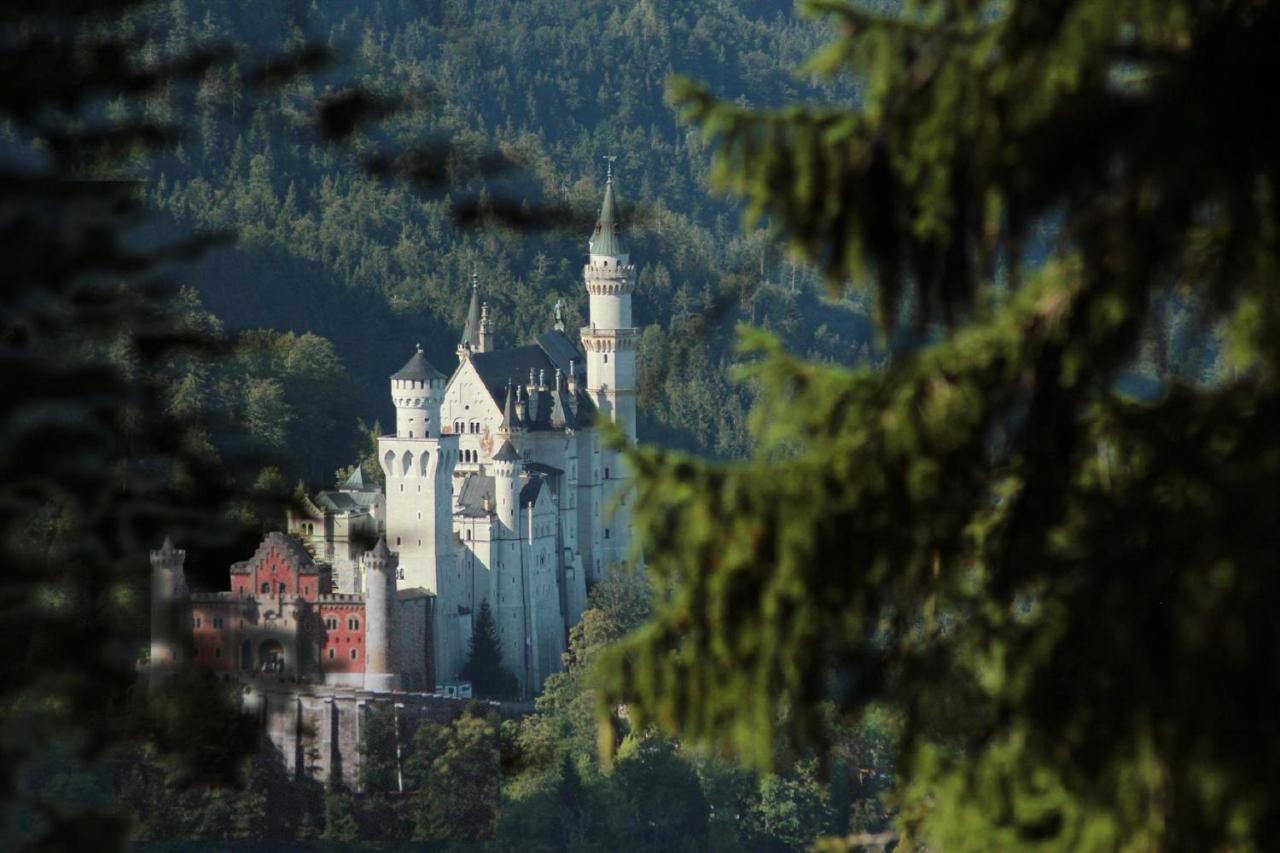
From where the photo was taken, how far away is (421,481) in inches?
2603

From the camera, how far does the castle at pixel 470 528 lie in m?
60.9

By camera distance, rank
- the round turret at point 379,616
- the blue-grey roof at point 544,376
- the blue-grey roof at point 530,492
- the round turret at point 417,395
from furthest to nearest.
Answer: the blue-grey roof at point 544,376 → the blue-grey roof at point 530,492 → the round turret at point 417,395 → the round turret at point 379,616

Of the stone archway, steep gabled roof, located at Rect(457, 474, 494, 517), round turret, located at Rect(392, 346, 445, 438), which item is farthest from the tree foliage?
round turret, located at Rect(392, 346, 445, 438)

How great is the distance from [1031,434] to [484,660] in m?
62.3

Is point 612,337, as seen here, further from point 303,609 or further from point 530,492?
point 303,609

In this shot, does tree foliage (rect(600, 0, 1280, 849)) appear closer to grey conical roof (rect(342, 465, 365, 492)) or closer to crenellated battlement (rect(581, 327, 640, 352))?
grey conical roof (rect(342, 465, 365, 492))

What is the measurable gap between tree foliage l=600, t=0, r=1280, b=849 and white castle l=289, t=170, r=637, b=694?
5512cm

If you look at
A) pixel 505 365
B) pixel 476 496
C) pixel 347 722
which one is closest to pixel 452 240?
pixel 505 365

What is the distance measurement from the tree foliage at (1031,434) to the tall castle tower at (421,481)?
5814 centimetres

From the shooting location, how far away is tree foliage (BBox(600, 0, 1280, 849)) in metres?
4.60

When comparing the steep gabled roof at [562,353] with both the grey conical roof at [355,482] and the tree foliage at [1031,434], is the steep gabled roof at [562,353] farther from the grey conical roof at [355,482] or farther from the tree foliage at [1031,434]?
the tree foliage at [1031,434]

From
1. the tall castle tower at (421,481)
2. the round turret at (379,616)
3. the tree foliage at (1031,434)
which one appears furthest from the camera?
the tall castle tower at (421,481)

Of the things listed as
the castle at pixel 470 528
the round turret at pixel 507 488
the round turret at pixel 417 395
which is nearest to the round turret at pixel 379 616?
the castle at pixel 470 528

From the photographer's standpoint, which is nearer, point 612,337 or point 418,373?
point 418,373
